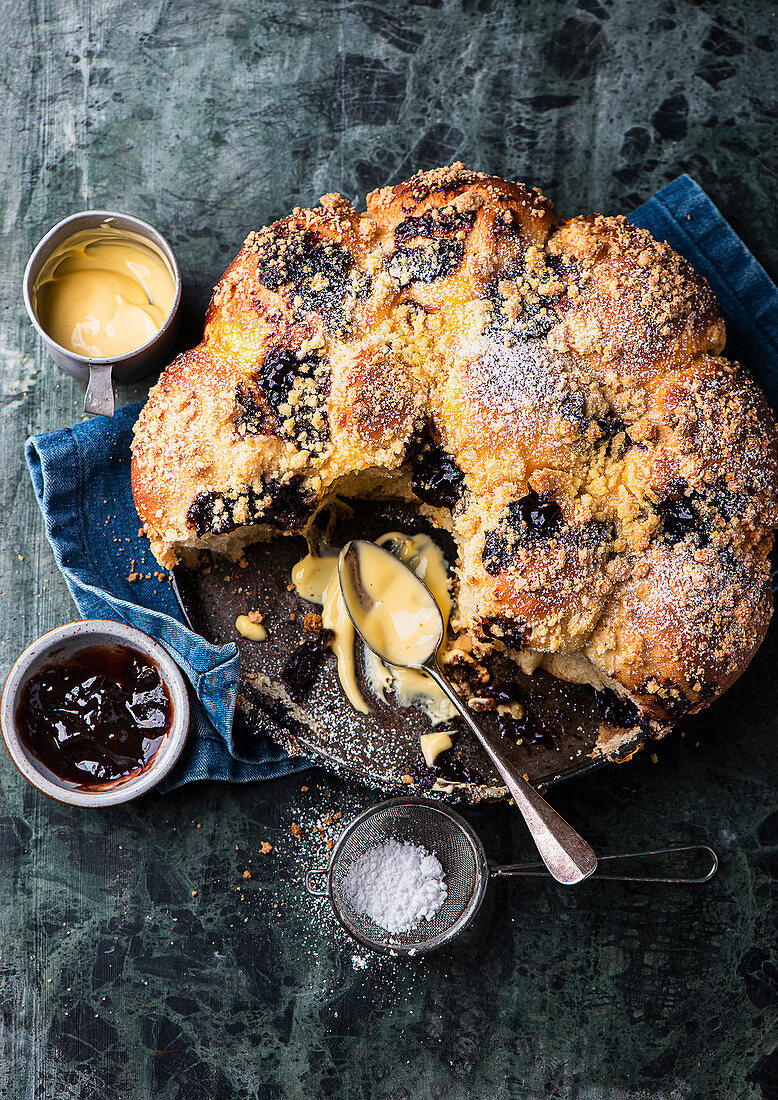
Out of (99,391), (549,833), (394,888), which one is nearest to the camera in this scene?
(549,833)

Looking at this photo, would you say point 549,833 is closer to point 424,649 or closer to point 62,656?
point 424,649

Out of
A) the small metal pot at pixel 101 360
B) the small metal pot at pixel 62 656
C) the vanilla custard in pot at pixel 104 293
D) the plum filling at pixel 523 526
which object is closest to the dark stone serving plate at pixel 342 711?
the small metal pot at pixel 62 656

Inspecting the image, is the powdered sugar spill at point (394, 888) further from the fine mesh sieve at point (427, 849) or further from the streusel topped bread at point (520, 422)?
the streusel topped bread at point (520, 422)

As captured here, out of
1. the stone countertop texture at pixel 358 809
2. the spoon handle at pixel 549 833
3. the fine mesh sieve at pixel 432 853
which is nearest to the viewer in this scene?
the spoon handle at pixel 549 833

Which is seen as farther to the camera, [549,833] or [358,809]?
[358,809]

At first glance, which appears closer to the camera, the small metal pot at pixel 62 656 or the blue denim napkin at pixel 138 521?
the small metal pot at pixel 62 656

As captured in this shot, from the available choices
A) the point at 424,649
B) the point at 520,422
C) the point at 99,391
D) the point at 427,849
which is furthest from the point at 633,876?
the point at 99,391

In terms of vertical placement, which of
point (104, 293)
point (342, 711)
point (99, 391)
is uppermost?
point (104, 293)
